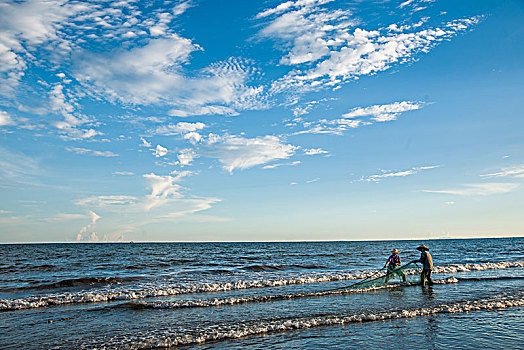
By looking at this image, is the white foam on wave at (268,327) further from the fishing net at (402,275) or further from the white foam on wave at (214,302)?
the fishing net at (402,275)

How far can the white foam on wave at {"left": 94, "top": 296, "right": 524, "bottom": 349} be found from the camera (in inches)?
368

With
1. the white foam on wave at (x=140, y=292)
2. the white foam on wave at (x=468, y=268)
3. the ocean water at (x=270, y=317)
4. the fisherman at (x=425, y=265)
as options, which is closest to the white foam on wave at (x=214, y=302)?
the ocean water at (x=270, y=317)

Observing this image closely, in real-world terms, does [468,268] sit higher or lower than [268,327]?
lower

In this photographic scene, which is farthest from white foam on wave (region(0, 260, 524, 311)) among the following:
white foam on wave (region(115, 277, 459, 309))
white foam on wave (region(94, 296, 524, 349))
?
white foam on wave (region(94, 296, 524, 349))

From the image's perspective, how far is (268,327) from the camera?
10336mm

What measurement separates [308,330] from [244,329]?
1.83 m

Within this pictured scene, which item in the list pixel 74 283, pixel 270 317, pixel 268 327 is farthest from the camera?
pixel 74 283

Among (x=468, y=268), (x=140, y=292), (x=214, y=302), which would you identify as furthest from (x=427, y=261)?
(x=140, y=292)

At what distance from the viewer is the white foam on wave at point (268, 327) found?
30.7 ft

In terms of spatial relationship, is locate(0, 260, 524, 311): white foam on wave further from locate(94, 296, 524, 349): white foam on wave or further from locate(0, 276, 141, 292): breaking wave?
locate(94, 296, 524, 349): white foam on wave

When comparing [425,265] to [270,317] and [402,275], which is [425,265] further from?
[270,317]

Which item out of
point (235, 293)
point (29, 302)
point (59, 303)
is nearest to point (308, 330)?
point (235, 293)

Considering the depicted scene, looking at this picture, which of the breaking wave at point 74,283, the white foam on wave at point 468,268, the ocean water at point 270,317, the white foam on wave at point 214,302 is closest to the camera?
the ocean water at point 270,317

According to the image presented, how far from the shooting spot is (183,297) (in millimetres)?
16203
